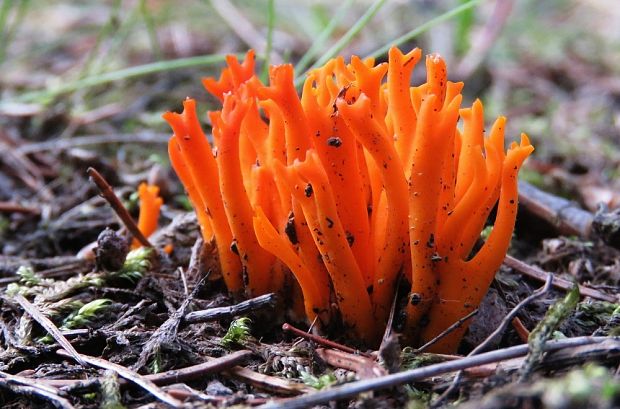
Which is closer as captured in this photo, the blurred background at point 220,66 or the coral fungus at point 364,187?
the coral fungus at point 364,187

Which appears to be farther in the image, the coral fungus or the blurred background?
the blurred background

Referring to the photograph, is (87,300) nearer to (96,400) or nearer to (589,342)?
(96,400)

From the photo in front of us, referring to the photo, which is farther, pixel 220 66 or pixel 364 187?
pixel 220 66

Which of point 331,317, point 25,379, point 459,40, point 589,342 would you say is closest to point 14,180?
point 25,379

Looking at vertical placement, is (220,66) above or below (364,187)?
above
